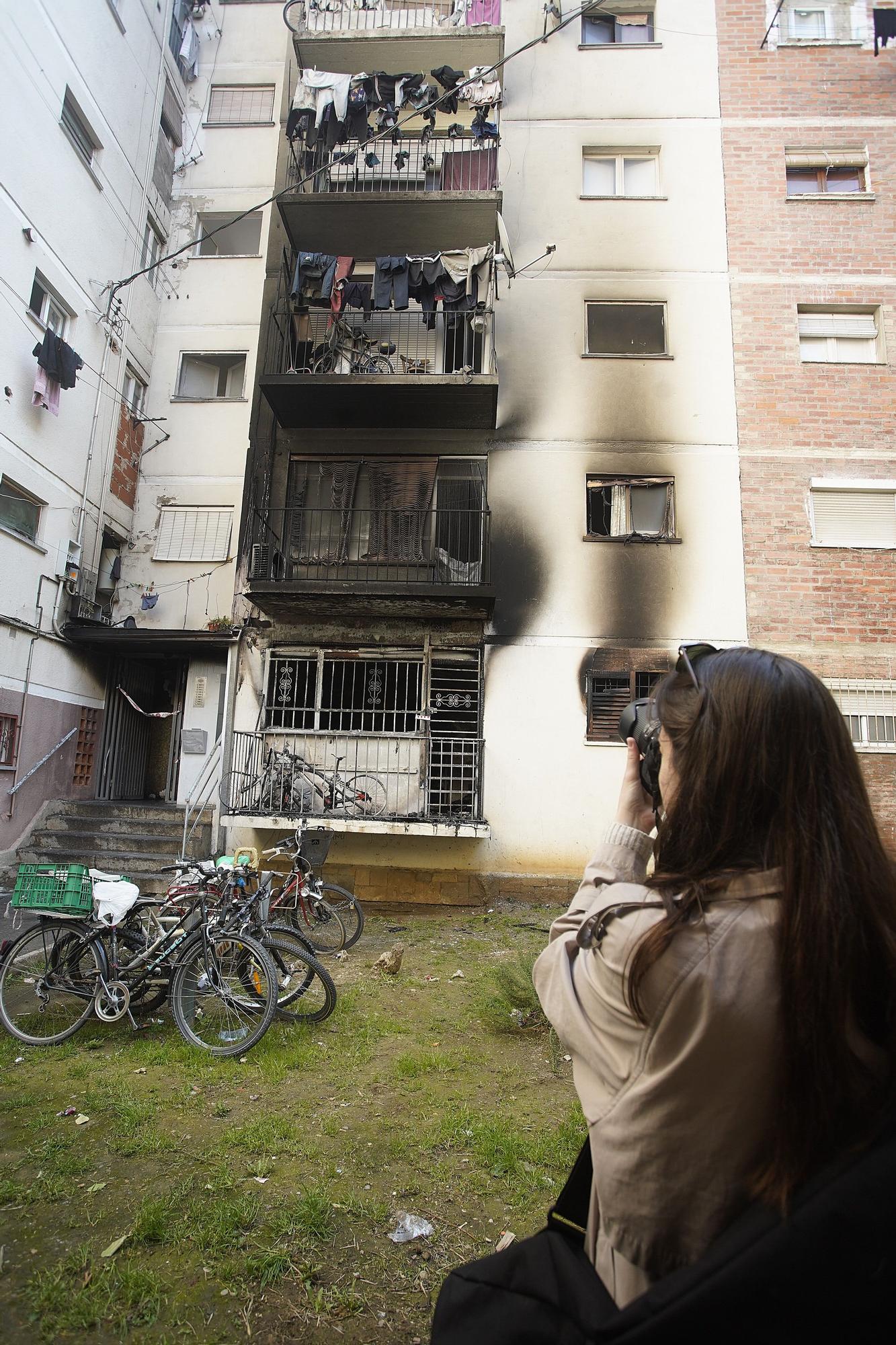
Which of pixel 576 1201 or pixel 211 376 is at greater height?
pixel 211 376

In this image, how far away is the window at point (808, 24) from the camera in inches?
424

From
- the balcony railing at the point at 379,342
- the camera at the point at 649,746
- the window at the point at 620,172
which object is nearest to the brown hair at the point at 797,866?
the camera at the point at 649,746

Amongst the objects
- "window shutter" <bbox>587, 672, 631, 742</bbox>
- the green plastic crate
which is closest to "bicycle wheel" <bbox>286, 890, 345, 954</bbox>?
the green plastic crate

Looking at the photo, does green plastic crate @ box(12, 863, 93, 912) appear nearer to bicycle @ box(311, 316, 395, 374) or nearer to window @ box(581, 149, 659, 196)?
bicycle @ box(311, 316, 395, 374)

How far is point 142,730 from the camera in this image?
38.9ft

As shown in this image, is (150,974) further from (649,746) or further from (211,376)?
(211,376)

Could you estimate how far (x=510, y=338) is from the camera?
33.5 feet

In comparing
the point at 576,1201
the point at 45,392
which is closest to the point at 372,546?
the point at 45,392

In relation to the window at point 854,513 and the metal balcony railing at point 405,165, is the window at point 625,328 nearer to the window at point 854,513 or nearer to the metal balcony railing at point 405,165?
the metal balcony railing at point 405,165

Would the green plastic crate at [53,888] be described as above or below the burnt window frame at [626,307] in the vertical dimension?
below

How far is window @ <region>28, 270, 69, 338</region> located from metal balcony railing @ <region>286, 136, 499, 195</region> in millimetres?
3742

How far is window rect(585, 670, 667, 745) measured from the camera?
924cm

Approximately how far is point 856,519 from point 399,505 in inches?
241

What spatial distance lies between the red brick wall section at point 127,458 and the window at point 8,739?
158 inches
